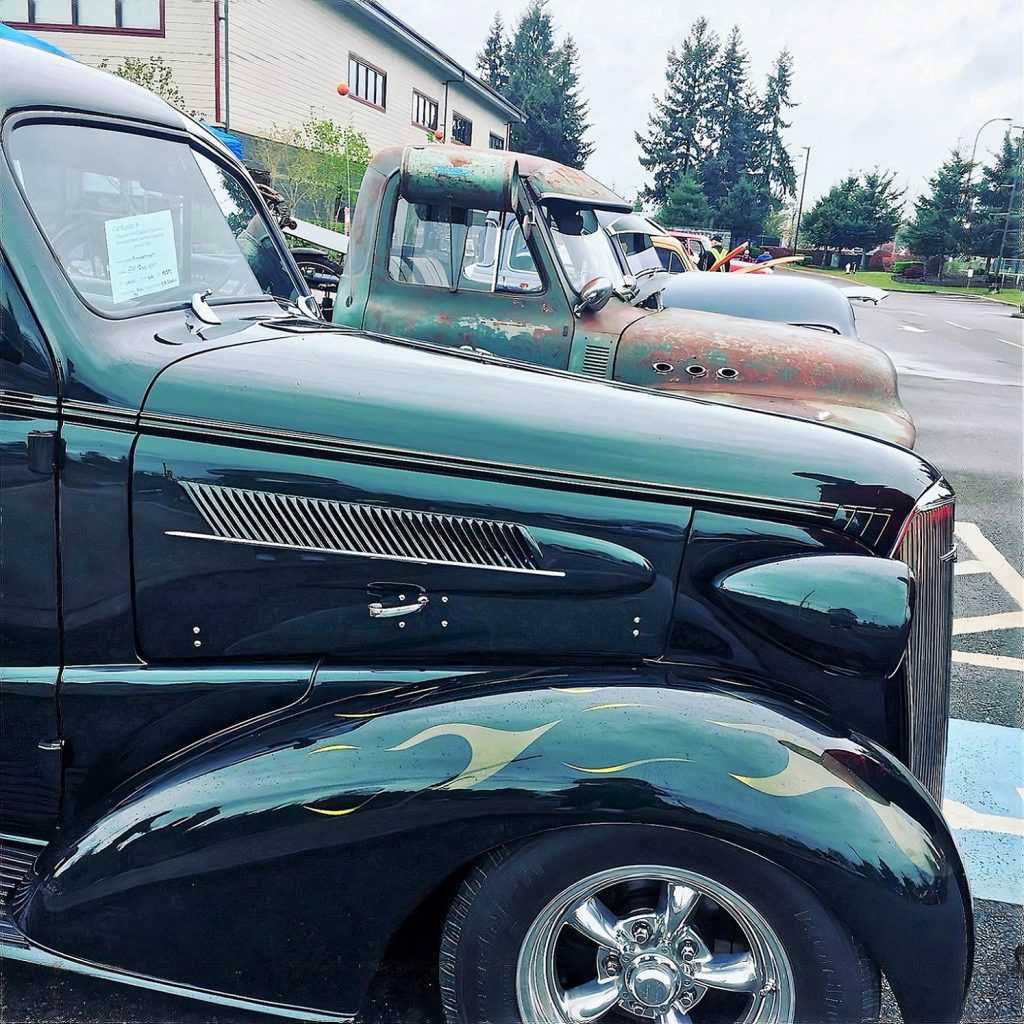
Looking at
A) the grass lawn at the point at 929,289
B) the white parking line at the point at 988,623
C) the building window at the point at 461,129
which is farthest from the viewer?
the grass lawn at the point at 929,289

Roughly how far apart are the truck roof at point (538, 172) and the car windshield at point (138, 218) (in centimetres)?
230

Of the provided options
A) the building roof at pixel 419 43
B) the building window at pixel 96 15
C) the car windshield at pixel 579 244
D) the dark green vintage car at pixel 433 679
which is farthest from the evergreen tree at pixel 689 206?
the dark green vintage car at pixel 433 679

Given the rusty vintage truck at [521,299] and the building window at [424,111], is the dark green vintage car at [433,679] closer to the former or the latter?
the rusty vintage truck at [521,299]

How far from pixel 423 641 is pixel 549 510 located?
0.40 metres

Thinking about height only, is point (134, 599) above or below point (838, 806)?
above

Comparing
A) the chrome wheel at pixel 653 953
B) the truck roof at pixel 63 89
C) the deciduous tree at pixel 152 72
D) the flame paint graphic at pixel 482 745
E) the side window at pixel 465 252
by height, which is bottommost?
the chrome wheel at pixel 653 953

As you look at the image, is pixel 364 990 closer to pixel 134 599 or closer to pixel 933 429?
pixel 134 599

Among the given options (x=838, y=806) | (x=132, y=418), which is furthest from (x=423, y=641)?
(x=838, y=806)

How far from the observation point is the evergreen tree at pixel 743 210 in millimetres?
59438

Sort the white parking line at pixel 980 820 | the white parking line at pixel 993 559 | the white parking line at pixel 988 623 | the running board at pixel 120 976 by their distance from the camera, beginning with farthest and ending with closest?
the white parking line at pixel 993 559, the white parking line at pixel 988 623, the white parking line at pixel 980 820, the running board at pixel 120 976

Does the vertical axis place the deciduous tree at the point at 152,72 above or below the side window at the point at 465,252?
above

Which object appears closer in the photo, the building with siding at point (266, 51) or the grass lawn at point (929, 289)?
the building with siding at point (266, 51)

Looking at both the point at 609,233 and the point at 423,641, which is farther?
the point at 609,233

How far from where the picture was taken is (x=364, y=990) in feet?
5.98
